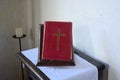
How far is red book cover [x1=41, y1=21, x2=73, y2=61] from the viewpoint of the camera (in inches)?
43.8

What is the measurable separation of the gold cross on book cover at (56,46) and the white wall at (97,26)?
6.4 inches

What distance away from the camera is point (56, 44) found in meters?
1.13

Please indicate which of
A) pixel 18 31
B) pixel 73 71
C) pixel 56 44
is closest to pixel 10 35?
pixel 18 31

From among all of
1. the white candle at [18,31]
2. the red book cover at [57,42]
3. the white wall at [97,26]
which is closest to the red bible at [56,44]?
the red book cover at [57,42]

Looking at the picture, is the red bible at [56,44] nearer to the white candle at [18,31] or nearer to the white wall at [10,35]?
the white candle at [18,31]

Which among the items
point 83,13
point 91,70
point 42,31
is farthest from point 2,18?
point 91,70

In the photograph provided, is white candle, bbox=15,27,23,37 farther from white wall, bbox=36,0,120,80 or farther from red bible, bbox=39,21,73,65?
red bible, bbox=39,21,73,65

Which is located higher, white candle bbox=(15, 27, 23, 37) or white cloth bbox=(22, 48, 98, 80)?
white candle bbox=(15, 27, 23, 37)

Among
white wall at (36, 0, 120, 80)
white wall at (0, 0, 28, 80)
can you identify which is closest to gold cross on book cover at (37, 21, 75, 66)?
white wall at (36, 0, 120, 80)

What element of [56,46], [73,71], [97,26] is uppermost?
[97,26]

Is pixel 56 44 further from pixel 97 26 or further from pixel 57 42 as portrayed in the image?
pixel 97 26

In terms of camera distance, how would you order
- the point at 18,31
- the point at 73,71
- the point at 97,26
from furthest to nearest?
1. the point at 18,31
2. the point at 97,26
3. the point at 73,71

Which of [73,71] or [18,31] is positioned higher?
[18,31]

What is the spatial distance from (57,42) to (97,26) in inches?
10.9
